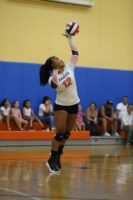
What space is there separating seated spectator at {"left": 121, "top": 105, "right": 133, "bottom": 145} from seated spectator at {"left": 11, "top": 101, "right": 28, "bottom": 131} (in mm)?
3844

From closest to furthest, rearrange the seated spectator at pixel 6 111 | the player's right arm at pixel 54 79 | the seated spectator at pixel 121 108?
the player's right arm at pixel 54 79
the seated spectator at pixel 6 111
the seated spectator at pixel 121 108

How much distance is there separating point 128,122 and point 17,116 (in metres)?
4.46

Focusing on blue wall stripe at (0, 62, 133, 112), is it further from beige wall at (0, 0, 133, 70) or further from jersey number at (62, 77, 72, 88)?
jersey number at (62, 77, 72, 88)

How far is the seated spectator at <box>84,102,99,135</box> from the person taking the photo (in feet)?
54.6

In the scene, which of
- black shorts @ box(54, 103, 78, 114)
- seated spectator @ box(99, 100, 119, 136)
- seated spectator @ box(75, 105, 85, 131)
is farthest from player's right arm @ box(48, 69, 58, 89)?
seated spectator @ box(99, 100, 119, 136)

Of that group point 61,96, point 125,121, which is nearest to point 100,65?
point 125,121

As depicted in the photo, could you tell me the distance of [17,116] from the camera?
50.1 feet

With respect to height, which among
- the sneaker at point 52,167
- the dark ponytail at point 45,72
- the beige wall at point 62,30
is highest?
the beige wall at point 62,30

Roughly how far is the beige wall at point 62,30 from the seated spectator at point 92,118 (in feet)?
6.50

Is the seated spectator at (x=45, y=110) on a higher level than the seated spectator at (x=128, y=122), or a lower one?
higher

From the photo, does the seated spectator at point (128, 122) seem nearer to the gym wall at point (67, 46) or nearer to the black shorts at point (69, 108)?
the gym wall at point (67, 46)

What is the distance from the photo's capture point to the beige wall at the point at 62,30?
54.0 feet

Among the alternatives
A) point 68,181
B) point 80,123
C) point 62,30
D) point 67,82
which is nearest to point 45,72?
point 67,82

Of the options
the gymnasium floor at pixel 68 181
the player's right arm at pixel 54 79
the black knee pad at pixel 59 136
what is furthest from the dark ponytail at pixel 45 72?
the gymnasium floor at pixel 68 181
